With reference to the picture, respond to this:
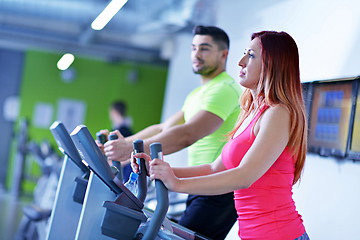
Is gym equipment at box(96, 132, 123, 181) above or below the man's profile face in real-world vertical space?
below

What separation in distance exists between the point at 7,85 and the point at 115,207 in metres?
9.55

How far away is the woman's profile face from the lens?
Result: 6.08ft

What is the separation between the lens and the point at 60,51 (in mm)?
10047

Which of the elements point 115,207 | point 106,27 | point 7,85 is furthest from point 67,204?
point 7,85

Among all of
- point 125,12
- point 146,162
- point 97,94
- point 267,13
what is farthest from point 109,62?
point 146,162

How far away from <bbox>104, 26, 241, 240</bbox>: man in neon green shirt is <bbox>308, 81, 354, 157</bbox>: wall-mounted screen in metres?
0.60

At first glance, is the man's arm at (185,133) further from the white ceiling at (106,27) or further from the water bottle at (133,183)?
the white ceiling at (106,27)

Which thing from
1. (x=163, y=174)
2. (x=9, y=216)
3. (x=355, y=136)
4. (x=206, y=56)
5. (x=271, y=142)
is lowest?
(x=9, y=216)

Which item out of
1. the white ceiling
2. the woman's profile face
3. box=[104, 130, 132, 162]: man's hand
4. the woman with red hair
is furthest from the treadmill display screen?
the white ceiling

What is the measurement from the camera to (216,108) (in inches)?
103

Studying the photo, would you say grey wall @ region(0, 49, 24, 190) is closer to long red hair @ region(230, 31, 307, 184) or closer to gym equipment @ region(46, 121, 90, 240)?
gym equipment @ region(46, 121, 90, 240)

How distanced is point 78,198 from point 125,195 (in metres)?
0.73

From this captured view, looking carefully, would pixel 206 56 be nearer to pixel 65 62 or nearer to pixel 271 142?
pixel 271 142

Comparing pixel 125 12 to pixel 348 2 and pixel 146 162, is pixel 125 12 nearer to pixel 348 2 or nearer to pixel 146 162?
pixel 348 2
